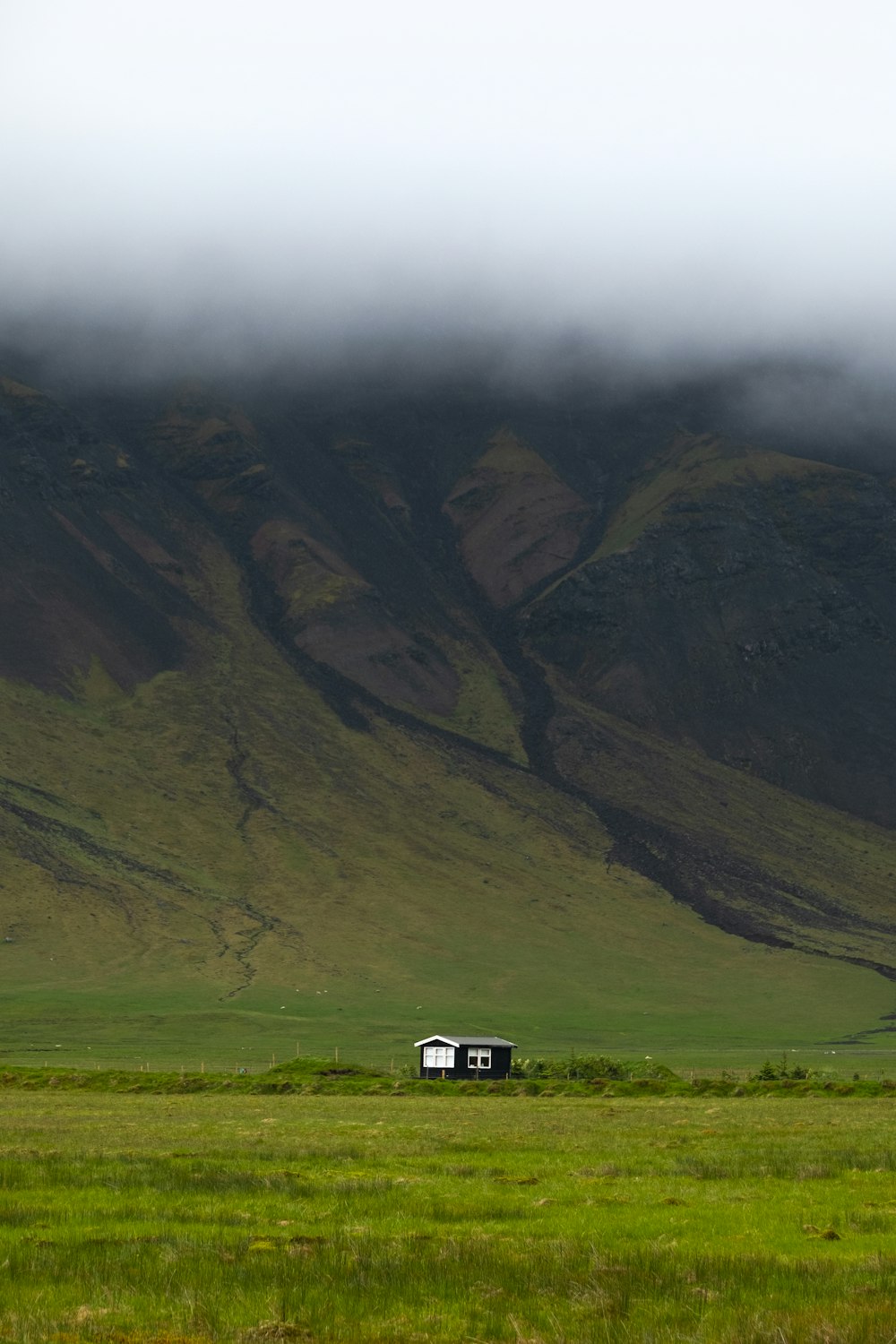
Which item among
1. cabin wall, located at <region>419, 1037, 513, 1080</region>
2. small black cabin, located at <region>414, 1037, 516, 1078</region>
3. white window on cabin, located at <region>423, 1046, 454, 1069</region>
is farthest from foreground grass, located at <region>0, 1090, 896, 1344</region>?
white window on cabin, located at <region>423, 1046, 454, 1069</region>

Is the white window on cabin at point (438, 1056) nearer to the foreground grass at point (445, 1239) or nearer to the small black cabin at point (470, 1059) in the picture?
the small black cabin at point (470, 1059)

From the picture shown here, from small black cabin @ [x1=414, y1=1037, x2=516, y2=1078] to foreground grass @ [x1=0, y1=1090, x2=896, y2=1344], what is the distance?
6558cm

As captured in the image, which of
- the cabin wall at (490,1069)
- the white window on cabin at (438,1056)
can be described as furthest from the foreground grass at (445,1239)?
the white window on cabin at (438,1056)

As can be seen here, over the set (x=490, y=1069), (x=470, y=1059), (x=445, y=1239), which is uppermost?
(x=445, y=1239)

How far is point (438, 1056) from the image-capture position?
111 m

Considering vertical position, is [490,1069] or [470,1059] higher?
[470,1059]

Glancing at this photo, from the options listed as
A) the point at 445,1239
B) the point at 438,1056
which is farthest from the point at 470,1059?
the point at 445,1239

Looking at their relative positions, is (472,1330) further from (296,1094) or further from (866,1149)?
(296,1094)

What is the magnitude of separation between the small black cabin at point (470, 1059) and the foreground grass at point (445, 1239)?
6558 cm

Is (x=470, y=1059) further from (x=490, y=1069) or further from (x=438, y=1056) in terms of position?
(x=438, y=1056)

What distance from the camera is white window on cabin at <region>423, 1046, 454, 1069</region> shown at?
109m

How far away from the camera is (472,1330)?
1641 centimetres

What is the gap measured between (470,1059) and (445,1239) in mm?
88674

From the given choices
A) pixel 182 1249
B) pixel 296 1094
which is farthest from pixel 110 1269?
pixel 296 1094
